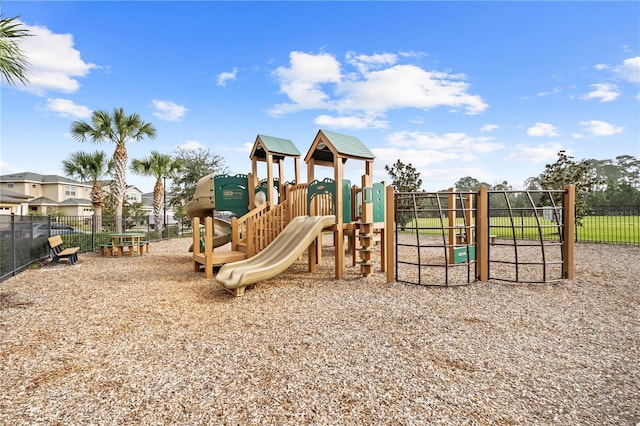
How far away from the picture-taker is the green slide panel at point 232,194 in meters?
10.8

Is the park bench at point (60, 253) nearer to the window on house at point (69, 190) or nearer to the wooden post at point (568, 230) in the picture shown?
the wooden post at point (568, 230)

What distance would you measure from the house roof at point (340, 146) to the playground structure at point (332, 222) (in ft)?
0.09

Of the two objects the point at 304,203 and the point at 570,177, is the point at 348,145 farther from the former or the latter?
the point at 570,177

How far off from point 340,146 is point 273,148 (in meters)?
2.95

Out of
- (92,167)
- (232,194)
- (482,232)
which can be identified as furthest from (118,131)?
(482,232)

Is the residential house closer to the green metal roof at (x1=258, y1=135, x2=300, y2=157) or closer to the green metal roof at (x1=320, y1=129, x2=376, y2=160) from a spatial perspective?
the green metal roof at (x1=258, y1=135, x2=300, y2=157)

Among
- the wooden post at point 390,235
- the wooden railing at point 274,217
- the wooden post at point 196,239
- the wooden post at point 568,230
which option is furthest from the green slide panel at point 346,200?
the wooden post at point 568,230

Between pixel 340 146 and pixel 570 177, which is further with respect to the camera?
pixel 570 177

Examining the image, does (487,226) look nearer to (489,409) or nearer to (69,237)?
(489,409)

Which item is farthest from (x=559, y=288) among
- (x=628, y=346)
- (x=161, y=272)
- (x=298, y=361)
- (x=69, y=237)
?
(x=69, y=237)

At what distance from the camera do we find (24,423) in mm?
2660

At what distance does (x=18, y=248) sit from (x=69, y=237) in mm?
5872

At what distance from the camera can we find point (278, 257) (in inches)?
289

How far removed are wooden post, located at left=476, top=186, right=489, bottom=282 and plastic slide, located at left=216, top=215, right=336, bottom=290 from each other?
3138mm
